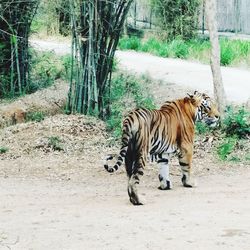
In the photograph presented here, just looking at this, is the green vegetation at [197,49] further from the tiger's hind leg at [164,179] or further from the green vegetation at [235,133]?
the tiger's hind leg at [164,179]

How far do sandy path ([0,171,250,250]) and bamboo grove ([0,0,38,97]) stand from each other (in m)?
5.78

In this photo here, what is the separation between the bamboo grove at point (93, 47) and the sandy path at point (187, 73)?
9.08 feet

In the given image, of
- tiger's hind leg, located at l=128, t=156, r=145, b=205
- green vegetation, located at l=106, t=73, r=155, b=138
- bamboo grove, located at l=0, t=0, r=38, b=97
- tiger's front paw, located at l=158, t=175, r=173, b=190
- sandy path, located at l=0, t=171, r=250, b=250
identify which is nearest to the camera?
sandy path, located at l=0, t=171, r=250, b=250

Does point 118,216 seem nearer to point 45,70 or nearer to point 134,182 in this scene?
point 134,182

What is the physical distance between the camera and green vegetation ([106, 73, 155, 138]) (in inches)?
451

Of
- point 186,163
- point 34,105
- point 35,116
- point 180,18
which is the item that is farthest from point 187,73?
point 186,163

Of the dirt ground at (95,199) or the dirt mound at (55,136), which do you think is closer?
the dirt ground at (95,199)

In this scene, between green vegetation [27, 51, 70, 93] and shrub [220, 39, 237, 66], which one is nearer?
green vegetation [27, 51, 70, 93]

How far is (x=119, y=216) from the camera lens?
6734 mm

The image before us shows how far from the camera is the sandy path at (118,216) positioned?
589cm

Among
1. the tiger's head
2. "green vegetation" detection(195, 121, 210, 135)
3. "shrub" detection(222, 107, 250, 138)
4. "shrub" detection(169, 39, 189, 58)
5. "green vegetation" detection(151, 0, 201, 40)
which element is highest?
"green vegetation" detection(151, 0, 201, 40)

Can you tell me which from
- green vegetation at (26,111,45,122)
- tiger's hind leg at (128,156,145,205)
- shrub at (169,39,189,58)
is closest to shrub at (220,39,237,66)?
shrub at (169,39,189,58)

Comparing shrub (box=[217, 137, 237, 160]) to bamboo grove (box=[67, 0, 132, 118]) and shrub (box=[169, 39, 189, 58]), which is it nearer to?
bamboo grove (box=[67, 0, 132, 118])

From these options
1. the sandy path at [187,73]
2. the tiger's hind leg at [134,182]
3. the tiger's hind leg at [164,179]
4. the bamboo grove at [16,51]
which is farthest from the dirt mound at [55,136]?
the sandy path at [187,73]
